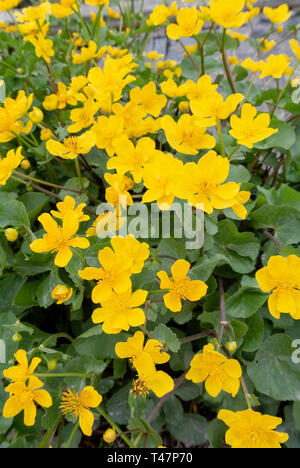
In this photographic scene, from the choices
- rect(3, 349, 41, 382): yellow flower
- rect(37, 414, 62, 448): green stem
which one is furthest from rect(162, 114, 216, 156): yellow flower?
rect(37, 414, 62, 448): green stem

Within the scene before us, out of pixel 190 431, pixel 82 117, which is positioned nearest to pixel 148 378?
pixel 190 431

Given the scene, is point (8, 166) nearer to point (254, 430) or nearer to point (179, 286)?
point (179, 286)

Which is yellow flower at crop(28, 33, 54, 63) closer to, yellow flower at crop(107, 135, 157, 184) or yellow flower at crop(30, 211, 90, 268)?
yellow flower at crop(107, 135, 157, 184)

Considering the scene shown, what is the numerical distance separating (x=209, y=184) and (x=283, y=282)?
22cm

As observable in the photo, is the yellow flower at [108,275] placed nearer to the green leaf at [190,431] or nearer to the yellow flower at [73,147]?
the yellow flower at [73,147]

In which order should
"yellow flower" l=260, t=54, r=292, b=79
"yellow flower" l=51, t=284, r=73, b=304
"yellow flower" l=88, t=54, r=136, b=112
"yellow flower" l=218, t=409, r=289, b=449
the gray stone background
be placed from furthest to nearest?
the gray stone background < "yellow flower" l=260, t=54, r=292, b=79 < "yellow flower" l=88, t=54, r=136, b=112 < "yellow flower" l=51, t=284, r=73, b=304 < "yellow flower" l=218, t=409, r=289, b=449

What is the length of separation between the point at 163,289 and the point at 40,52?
2.55ft

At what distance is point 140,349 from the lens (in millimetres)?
650

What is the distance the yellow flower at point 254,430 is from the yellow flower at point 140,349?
0.15 metres

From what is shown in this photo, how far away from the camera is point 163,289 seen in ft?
2.28

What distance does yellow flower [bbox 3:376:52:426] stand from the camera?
65 centimetres

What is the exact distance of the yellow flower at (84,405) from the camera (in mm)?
673

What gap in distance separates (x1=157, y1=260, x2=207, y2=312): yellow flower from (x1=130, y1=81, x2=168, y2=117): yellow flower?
0.43 metres
